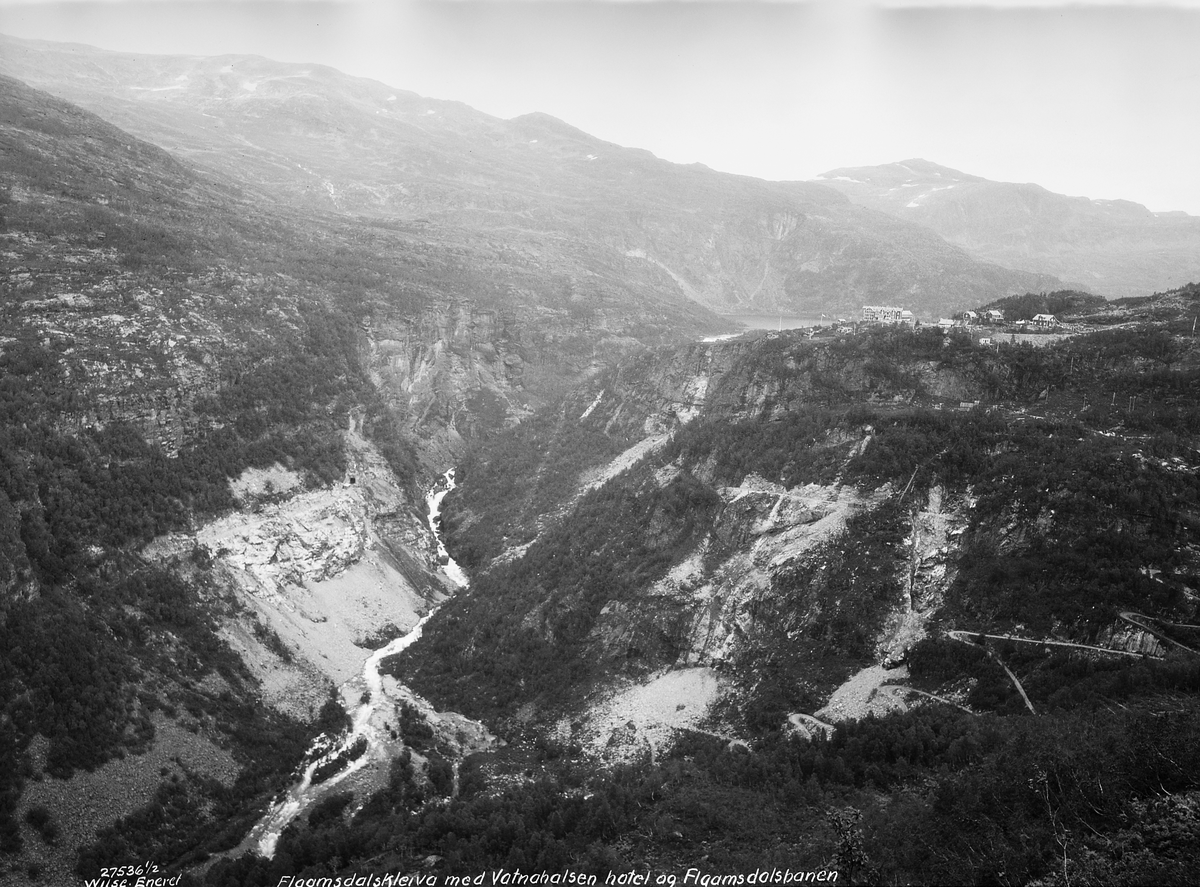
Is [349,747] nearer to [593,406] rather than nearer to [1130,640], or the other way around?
[1130,640]

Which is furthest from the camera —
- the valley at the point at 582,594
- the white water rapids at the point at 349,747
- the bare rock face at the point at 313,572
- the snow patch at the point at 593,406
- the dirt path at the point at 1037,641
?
the snow patch at the point at 593,406

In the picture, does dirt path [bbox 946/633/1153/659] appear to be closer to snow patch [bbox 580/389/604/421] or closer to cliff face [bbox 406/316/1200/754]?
cliff face [bbox 406/316/1200/754]

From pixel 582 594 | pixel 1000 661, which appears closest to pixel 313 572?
pixel 582 594

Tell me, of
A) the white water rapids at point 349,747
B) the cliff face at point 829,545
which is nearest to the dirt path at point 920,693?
A: the cliff face at point 829,545

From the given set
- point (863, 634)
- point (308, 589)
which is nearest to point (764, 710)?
point (863, 634)

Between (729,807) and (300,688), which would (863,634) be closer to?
(729,807)

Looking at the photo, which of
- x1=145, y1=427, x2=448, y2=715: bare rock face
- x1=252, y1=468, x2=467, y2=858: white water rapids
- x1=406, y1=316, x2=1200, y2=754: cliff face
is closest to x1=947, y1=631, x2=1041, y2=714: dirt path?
x1=406, y1=316, x2=1200, y2=754: cliff face

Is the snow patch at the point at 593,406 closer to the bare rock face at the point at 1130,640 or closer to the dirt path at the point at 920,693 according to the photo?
the dirt path at the point at 920,693
